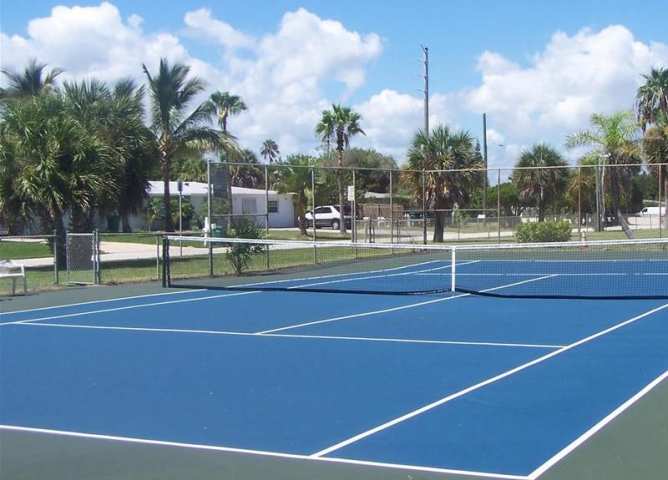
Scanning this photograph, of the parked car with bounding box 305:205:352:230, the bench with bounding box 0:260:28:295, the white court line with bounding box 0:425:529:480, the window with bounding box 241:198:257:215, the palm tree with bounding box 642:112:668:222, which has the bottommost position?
the white court line with bounding box 0:425:529:480

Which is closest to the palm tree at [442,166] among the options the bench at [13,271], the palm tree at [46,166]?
the palm tree at [46,166]

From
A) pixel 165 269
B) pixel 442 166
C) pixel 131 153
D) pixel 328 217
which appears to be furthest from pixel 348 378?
pixel 328 217

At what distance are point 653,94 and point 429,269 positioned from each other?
126 feet

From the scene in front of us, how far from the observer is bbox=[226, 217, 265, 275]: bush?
84.8ft

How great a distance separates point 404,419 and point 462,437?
2.81ft

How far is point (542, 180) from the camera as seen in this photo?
46.1 meters

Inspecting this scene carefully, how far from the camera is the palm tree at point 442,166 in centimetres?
4041

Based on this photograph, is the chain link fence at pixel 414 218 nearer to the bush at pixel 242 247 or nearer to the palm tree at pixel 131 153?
the bush at pixel 242 247

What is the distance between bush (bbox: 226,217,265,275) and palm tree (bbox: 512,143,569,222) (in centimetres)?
2169

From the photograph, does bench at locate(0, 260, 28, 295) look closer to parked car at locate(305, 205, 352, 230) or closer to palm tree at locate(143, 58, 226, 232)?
palm tree at locate(143, 58, 226, 232)

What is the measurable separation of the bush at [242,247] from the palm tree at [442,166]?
1515 cm

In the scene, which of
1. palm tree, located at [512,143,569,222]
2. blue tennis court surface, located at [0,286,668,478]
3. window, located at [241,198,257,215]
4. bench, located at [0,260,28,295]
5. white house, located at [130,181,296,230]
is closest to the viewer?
blue tennis court surface, located at [0,286,668,478]

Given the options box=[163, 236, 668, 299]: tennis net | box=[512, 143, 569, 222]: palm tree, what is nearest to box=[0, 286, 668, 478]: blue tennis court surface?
box=[163, 236, 668, 299]: tennis net

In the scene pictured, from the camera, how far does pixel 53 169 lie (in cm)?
2603
